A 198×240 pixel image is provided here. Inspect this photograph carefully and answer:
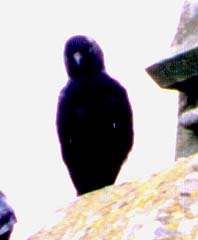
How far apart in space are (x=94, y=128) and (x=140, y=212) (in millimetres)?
3499

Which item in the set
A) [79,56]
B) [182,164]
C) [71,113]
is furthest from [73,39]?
[182,164]

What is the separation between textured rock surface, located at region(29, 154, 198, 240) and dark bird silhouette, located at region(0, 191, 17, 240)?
1.26 m

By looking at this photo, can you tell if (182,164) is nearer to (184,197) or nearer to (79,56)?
(184,197)

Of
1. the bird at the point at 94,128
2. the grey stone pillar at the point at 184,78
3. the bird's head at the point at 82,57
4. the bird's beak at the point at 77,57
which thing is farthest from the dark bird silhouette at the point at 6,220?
the bird's beak at the point at 77,57

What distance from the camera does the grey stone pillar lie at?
3598 millimetres

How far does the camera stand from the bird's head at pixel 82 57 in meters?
6.18

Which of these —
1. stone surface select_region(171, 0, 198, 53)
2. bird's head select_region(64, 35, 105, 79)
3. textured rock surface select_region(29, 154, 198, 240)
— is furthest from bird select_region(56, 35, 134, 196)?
textured rock surface select_region(29, 154, 198, 240)

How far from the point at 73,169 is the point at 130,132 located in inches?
24.5

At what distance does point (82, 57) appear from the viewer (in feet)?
21.0

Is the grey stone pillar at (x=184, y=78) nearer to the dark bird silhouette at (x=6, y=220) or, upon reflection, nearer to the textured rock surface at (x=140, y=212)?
the dark bird silhouette at (x=6, y=220)

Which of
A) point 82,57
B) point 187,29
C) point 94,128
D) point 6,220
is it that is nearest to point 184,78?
point 187,29

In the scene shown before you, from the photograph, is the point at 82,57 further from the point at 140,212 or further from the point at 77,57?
the point at 140,212

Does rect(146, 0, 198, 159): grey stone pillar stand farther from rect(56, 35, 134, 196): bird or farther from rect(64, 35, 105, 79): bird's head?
rect(64, 35, 105, 79): bird's head

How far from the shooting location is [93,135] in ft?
18.3
